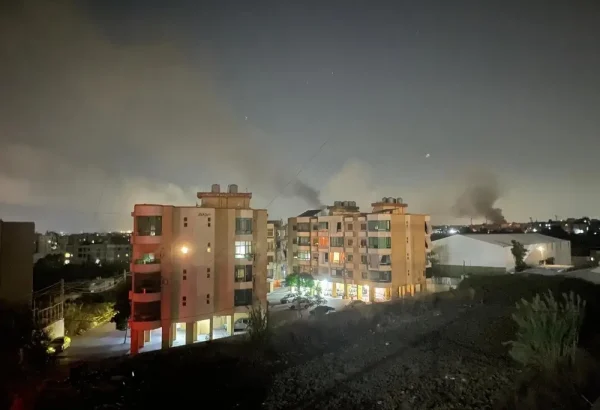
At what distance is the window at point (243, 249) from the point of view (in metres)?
24.4

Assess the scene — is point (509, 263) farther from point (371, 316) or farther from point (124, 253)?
point (124, 253)

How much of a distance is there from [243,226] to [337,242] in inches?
628

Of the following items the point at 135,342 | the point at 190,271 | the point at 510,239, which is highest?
the point at 510,239

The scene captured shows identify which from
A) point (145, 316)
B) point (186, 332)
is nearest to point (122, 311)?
point (145, 316)

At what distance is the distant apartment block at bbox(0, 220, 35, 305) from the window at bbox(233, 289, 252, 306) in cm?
1027

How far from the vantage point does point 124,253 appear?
80.2 m

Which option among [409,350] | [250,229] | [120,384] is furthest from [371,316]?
[120,384]

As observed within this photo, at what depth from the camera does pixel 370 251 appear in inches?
1372

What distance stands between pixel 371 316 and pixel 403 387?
10.7 m

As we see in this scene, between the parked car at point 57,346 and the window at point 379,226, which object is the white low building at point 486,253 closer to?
the window at point 379,226

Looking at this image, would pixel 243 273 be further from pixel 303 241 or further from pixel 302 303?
pixel 303 241

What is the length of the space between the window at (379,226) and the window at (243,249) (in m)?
13.6

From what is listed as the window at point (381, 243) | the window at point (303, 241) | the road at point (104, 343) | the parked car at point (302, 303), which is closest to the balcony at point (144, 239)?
the road at point (104, 343)

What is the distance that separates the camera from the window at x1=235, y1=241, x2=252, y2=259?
24406mm
